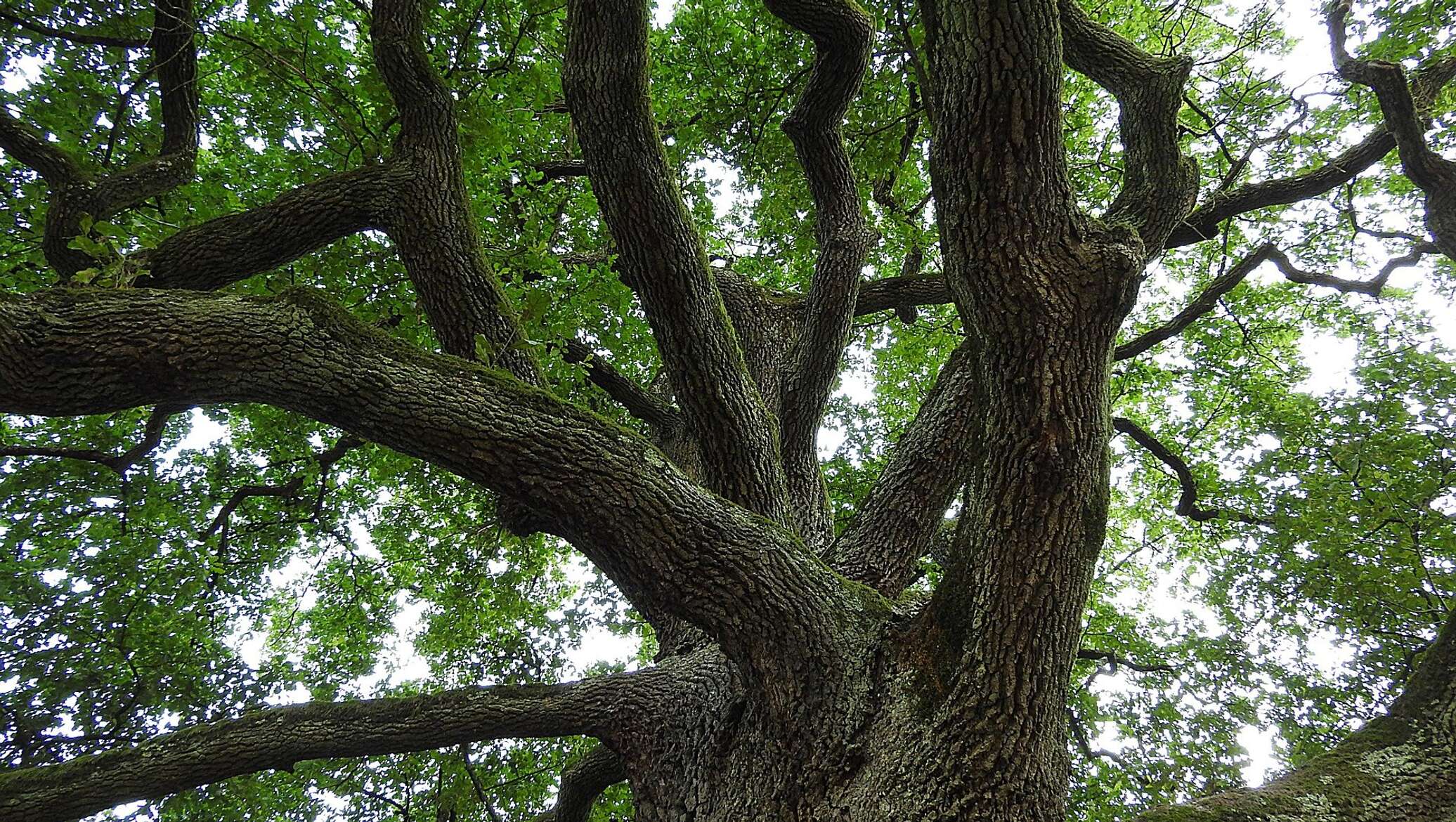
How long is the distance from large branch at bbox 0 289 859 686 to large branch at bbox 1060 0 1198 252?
2.72 metres

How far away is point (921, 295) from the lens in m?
6.52

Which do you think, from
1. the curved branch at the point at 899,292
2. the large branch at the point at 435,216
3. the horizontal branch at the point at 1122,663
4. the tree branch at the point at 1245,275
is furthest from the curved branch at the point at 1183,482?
the large branch at the point at 435,216

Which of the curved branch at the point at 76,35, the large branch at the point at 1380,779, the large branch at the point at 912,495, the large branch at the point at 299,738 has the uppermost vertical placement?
the curved branch at the point at 76,35

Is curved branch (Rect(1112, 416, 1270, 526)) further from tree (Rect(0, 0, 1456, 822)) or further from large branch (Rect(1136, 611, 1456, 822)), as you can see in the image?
large branch (Rect(1136, 611, 1456, 822))

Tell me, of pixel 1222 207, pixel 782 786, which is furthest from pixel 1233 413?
pixel 782 786

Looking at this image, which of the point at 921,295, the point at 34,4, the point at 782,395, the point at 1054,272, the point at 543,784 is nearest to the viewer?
the point at 1054,272

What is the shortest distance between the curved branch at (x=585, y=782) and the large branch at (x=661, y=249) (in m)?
2.09

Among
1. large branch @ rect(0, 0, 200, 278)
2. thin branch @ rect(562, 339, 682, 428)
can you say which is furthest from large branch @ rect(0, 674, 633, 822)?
thin branch @ rect(562, 339, 682, 428)

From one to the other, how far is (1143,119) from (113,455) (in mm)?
8469

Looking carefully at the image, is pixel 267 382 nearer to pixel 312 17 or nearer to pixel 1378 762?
pixel 312 17

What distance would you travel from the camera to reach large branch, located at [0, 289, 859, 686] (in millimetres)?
2412

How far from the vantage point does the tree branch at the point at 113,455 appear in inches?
A: 207

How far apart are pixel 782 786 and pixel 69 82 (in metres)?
6.41

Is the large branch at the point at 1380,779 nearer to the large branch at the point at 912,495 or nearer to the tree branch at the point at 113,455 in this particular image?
the large branch at the point at 912,495
